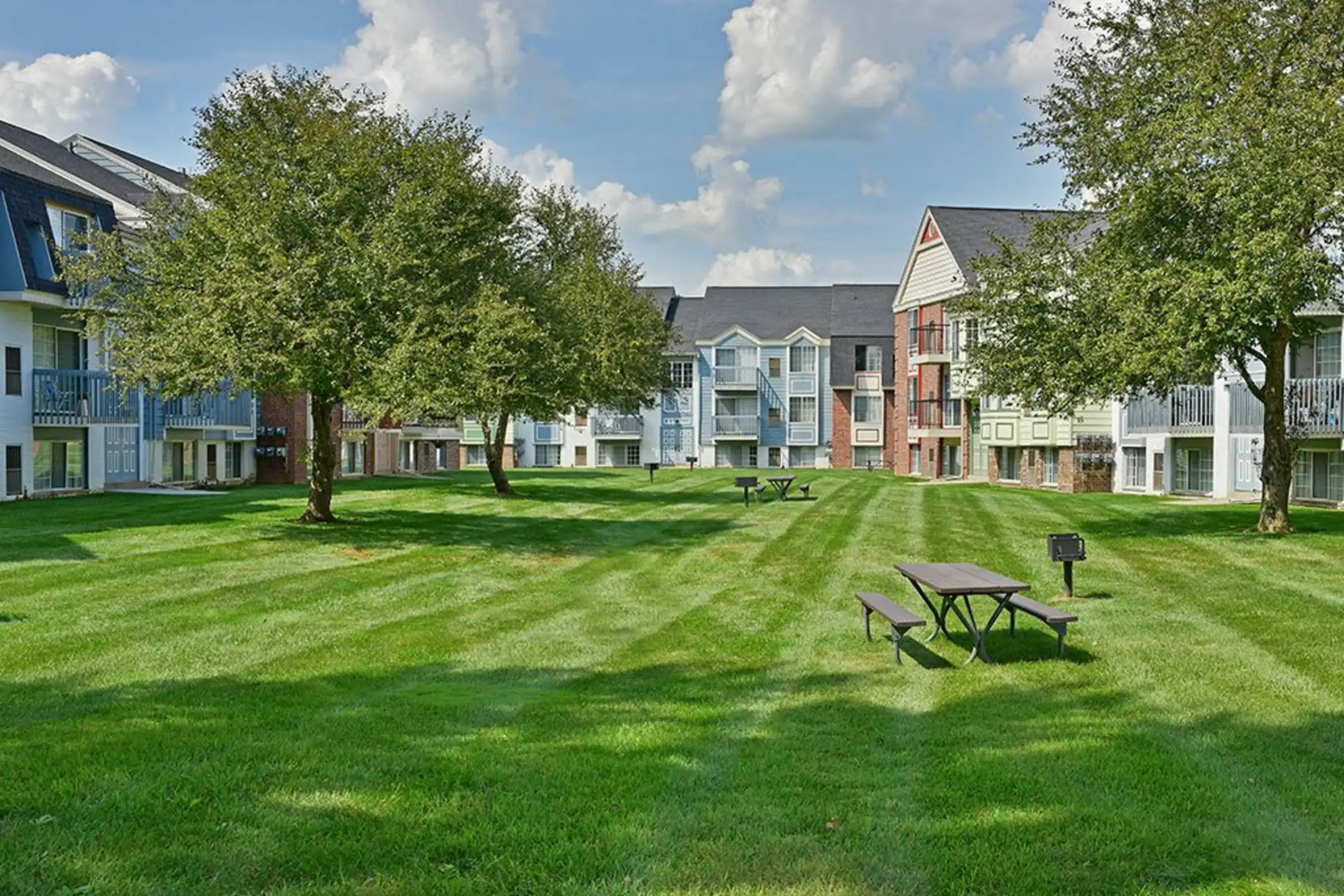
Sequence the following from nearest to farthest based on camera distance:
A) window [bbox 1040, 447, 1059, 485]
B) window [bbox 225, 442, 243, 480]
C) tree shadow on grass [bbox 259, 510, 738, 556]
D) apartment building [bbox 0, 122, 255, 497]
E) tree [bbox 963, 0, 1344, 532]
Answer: tree [bbox 963, 0, 1344, 532] < tree shadow on grass [bbox 259, 510, 738, 556] < apartment building [bbox 0, 122, 255, 497] < window [bbox 225, 442, 243, 480] < window [bbox 1040, 447, 1059, 485]

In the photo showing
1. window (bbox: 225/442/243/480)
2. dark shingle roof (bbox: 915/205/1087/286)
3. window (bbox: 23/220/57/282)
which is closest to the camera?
window (bbox: 23/220/57/282)

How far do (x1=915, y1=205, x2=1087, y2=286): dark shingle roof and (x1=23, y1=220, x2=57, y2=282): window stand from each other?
3191cm

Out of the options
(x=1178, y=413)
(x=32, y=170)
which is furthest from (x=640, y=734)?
(x=32, y=170)

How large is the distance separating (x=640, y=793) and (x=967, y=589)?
492 cm

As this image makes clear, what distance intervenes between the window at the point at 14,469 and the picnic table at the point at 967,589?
24572 mm

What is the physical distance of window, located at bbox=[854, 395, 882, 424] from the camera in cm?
6919

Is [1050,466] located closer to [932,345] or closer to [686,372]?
[932,345]

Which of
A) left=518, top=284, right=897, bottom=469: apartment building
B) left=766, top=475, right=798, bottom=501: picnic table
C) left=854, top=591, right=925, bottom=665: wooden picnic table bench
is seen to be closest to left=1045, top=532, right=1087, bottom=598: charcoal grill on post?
left=854, top=591, right=925, bottom=665: wooden picnic table bench

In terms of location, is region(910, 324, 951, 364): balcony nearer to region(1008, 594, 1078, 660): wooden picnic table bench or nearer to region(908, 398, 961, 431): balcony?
region(908, 398, 961, 431): balcony

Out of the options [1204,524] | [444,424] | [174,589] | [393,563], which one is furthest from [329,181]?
[444,424]

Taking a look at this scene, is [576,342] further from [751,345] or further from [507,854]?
[751,345]

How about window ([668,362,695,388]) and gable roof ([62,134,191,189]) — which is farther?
window ([668,362,695,388])

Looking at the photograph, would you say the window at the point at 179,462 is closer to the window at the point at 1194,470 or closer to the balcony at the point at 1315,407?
the balcony at the point at 1315,407

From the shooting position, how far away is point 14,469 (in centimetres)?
2756
